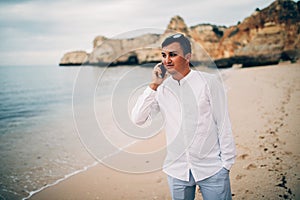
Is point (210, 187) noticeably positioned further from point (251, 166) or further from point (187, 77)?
point (251, 166)

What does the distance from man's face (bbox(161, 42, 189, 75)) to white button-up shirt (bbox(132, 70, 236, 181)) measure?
4.5 inches

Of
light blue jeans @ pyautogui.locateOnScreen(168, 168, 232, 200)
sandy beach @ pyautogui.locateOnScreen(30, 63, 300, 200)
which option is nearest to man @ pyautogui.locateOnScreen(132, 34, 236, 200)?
light blue jeans @ pyautogui.locateOnScreen(168, 168, 232, 200)

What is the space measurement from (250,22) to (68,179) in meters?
46.1

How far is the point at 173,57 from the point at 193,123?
20.2 inches

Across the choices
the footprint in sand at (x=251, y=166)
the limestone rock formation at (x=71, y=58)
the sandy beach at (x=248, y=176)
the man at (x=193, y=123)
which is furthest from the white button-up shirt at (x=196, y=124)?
the limestone rock formation at (x=71, y=58)

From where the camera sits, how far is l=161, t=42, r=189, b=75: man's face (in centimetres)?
182

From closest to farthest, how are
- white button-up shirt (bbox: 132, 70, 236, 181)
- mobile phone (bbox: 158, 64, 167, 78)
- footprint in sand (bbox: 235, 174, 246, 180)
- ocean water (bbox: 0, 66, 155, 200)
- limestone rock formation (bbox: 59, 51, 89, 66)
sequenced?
1. white button-up shirt (bbox: 132, 70, 236, 181)
2. mobile phone (bbox: 158, 64, 167, 78)
3. ocean water (bbox: 0, 66, 155, 200)
4. footprint in sand (bbox: 235, 174, 246, 180)
5. limestone rock formation (bbox: 59, 51, 89, 66)

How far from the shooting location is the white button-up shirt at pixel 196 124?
5.88 ft

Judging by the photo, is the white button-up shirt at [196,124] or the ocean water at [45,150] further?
the ocean water at [45,150]

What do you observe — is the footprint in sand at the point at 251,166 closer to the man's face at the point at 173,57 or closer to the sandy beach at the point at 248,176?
the sandy beach at the point at 248,176

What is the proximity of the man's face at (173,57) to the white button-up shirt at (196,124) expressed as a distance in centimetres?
11

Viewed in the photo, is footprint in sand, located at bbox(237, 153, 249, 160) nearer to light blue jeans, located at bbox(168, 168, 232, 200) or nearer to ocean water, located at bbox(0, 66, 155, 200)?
ocean water, located at bbox(0, 66, 155, 200)

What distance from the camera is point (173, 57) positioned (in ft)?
5.97

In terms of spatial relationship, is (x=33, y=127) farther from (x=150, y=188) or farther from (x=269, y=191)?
(x=269, y=191)
